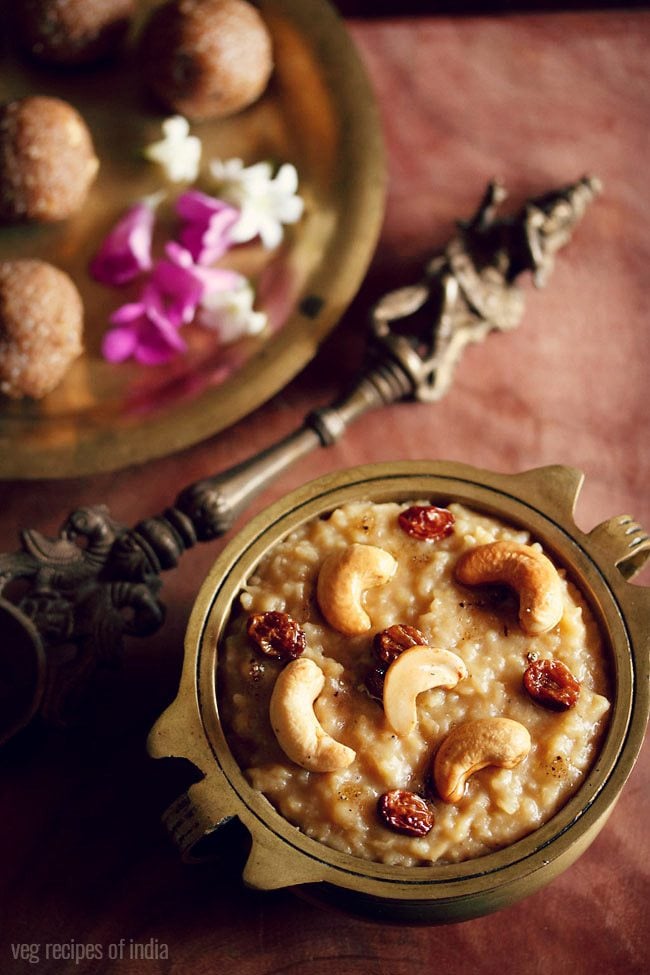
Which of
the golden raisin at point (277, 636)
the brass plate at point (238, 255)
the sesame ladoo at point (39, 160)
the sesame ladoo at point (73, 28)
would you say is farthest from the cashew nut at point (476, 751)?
the sesame ladoo at point (73, 28)

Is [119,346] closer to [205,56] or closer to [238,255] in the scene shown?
[238,255]

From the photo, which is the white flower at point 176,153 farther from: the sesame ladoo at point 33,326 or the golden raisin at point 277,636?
the golden raisin at point 277,636

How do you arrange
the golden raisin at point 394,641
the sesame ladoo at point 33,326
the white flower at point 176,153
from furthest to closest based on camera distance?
the white flower at point 176,153 → the sesame ladoo at point 33,326 → the golden raisin at point 394,641

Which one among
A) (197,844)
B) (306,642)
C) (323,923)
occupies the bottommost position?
(323,923)

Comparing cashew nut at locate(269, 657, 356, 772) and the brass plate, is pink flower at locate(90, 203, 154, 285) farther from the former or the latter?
cashew nut at locate(269, 657, 356, 772)

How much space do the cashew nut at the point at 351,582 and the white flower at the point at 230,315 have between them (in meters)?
0.63

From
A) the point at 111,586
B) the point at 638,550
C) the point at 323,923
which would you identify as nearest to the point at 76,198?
the point at 111,586

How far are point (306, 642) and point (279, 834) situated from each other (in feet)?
0.83

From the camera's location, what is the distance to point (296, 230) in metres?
2.00

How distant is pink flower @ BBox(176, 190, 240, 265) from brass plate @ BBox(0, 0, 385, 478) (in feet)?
0.18

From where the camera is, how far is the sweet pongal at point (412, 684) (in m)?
1.31

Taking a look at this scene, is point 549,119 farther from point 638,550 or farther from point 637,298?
point 638,550

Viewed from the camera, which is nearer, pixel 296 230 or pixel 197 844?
pixel 197 844

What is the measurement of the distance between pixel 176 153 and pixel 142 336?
0.38 m
